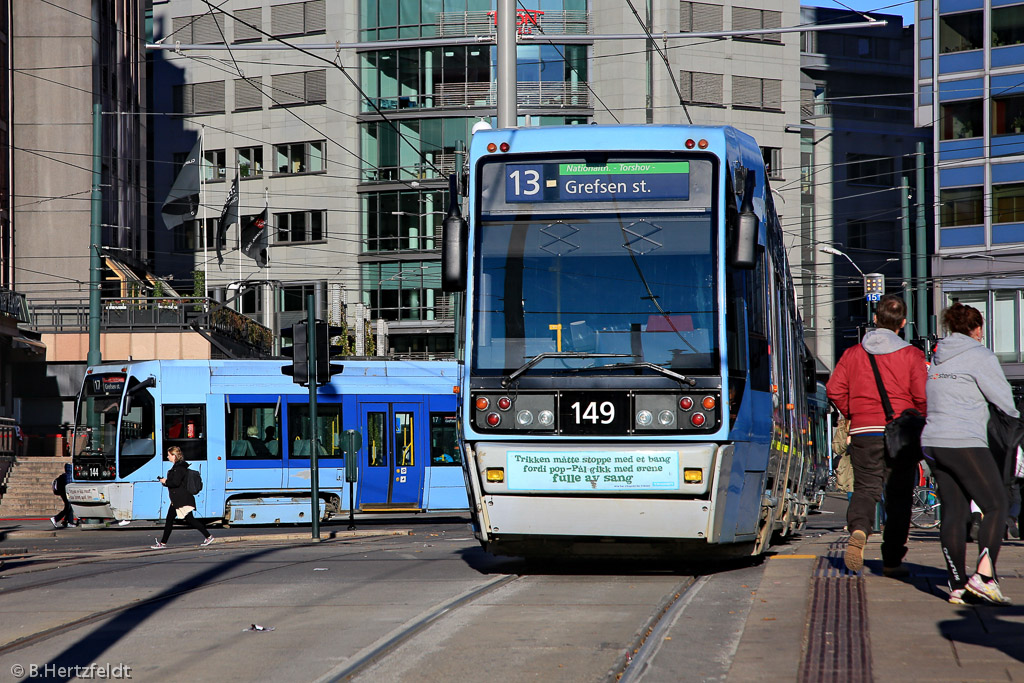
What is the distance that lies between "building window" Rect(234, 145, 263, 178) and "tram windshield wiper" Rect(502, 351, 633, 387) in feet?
160

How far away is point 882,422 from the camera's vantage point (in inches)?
342

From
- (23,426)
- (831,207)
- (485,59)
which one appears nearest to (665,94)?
(485,59)

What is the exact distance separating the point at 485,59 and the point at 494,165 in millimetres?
45730

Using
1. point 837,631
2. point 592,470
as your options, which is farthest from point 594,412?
point 837,631

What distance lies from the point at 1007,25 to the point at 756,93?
1131 centimetres

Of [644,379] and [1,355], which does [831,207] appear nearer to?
[1,355]

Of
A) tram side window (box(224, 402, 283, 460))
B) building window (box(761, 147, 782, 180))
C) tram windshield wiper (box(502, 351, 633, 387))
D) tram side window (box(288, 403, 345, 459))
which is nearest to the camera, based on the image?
tram windshield wiper (box(502, 351, 633, 387))

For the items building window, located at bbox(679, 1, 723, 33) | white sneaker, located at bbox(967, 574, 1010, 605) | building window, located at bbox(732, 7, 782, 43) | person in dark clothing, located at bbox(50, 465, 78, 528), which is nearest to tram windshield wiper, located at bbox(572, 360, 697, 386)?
white sneaker, located at bbox(967, 574, 1010, 605)

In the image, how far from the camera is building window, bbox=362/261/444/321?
54844mm

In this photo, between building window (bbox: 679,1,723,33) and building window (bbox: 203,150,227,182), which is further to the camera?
building window (bbox: 203,150,227,182)

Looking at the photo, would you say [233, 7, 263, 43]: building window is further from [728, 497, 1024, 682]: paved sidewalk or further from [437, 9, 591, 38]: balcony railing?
[728, 497, 1024, 682]: paved sidewalk

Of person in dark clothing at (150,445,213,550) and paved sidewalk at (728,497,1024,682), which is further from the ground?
paved sidewalk at (728,497,1024,682)

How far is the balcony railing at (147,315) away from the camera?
124 feet

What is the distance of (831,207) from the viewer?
6806 centimetres
